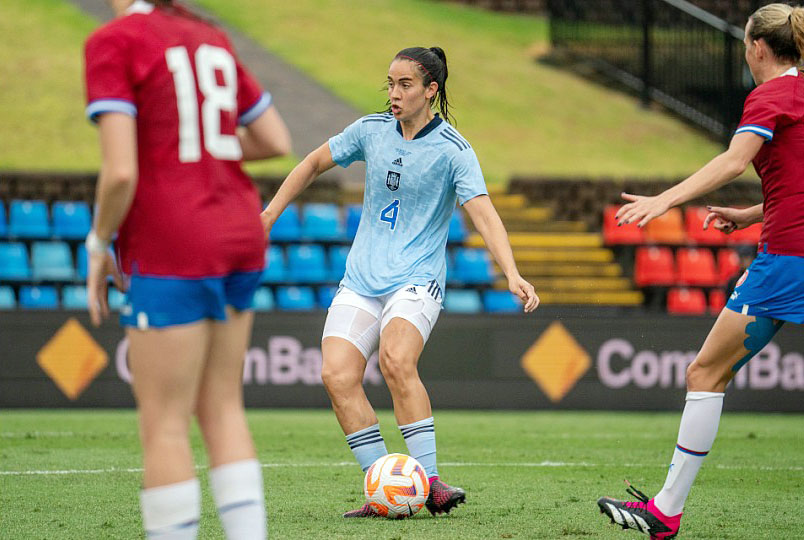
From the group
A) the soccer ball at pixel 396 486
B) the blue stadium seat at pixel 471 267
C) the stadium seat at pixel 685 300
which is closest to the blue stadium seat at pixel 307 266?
the blue stadium seat at pixel 471 267

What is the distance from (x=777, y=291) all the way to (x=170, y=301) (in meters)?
2.64

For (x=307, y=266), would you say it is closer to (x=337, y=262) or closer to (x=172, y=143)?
(x=337, y=262)

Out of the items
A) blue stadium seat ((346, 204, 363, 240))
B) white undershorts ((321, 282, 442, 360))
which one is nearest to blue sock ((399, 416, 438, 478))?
white undershorts ((321, 282, 442, 360))

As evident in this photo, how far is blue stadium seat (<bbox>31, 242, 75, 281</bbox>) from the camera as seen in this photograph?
1446 centimetres

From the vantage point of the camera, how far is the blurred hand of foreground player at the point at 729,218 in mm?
5410

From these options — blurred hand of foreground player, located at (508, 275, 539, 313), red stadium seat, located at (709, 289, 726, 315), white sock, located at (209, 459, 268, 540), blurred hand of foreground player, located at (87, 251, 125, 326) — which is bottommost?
red stadium seat, located at (709, 289, 726, 315)

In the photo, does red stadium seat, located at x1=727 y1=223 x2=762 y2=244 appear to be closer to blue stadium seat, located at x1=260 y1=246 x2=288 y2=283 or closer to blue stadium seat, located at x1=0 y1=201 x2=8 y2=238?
blue stadium seat, located at x1=260 y1=246 x2=288 y2=283

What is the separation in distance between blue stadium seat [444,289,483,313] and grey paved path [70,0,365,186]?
4082 millimetres

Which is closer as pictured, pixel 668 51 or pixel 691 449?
pixel 691 449

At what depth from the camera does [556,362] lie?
12.0 m

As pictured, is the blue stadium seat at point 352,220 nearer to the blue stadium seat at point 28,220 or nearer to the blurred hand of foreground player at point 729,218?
the blue stadium seat at point 28,220

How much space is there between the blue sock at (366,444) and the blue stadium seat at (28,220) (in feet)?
33.9

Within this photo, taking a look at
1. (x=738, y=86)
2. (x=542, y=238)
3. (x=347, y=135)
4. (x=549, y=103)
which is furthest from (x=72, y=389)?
(x=549, y=103)

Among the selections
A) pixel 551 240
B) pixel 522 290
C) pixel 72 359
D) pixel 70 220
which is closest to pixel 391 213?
pixel 522 290
